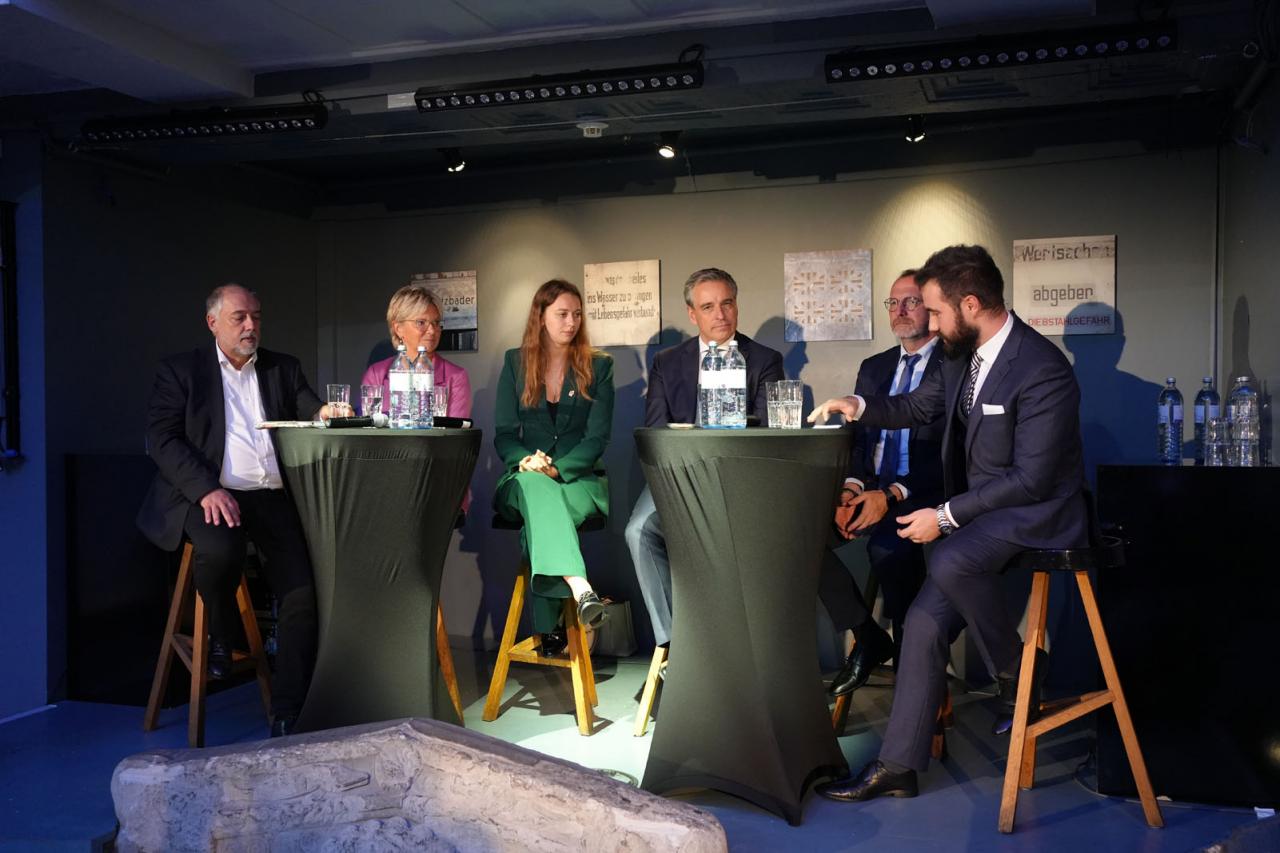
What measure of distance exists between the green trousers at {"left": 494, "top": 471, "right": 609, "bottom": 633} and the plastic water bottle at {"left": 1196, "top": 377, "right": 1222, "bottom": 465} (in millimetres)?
2302

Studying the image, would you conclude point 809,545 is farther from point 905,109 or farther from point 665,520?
point 905,109

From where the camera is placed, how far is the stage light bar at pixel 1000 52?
3.40 metres

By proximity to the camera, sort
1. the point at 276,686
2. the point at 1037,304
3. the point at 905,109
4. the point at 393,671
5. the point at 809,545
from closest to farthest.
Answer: the point at 809,545 → the point at 393,671 → the point at 276,686 → the point at 905,109 → the point at 1037,304

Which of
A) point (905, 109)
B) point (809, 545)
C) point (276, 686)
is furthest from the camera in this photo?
point (905, 109)

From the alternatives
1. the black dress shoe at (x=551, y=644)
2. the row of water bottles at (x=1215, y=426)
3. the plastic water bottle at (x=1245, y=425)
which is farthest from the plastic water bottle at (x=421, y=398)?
the plastic water bottle at (x=1245, y=425)

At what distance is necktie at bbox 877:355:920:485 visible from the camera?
167 inches

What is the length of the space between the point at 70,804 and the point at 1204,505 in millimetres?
3555

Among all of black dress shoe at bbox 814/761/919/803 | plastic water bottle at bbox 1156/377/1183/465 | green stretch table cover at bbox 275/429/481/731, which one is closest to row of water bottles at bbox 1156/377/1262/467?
plastic water bottle at bbox 1156/377/1183/465

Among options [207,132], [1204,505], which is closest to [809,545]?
[1204,505]

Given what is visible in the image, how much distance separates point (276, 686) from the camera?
12.4 ft

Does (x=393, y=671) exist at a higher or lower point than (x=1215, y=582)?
lower

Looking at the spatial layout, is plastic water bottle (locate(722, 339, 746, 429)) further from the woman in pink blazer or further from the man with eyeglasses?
the woman in pink blazer

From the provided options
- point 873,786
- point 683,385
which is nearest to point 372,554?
point 683,385

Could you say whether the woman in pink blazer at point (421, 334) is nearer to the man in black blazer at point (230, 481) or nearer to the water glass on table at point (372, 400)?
the man in black blazer at point (230, 481)
